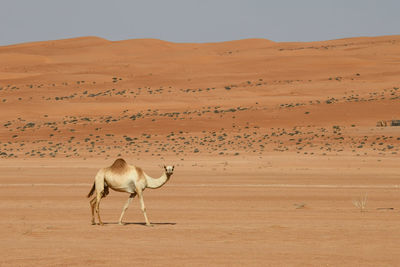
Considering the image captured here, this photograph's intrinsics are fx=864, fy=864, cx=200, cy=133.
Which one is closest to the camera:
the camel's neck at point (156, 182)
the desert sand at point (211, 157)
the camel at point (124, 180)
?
the desert sand at point (211, 157)

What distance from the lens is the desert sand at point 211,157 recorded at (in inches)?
436

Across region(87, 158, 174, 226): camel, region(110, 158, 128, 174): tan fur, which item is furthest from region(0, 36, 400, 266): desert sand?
region(110, 158, 128, 174): tan fur

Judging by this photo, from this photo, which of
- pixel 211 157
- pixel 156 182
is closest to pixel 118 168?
pixel 156 182

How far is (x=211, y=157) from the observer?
3341cm

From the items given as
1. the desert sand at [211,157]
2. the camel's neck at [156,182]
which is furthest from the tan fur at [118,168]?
the desert sand at [211,157]

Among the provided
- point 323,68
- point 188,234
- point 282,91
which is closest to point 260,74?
point 323,68

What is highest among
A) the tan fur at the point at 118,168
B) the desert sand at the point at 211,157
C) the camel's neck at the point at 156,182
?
the tan fur at the point at 118,168

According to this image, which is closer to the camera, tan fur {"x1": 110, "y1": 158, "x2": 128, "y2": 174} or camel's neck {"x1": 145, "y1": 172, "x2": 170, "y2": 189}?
camel's neck {"x1": 145, "y1": 172, "x2": 170, "y2": 189}

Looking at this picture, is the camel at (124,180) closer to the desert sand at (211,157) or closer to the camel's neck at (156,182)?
the camel's neck at (156,182)

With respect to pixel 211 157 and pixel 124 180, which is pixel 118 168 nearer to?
pixel 124 180

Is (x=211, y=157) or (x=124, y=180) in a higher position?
(x=124, y=180)

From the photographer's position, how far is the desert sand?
11.1 meters

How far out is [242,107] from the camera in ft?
179

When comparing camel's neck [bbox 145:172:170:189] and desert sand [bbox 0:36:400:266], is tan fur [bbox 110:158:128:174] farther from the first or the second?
desert sand [bbox 0:36:400:266]
